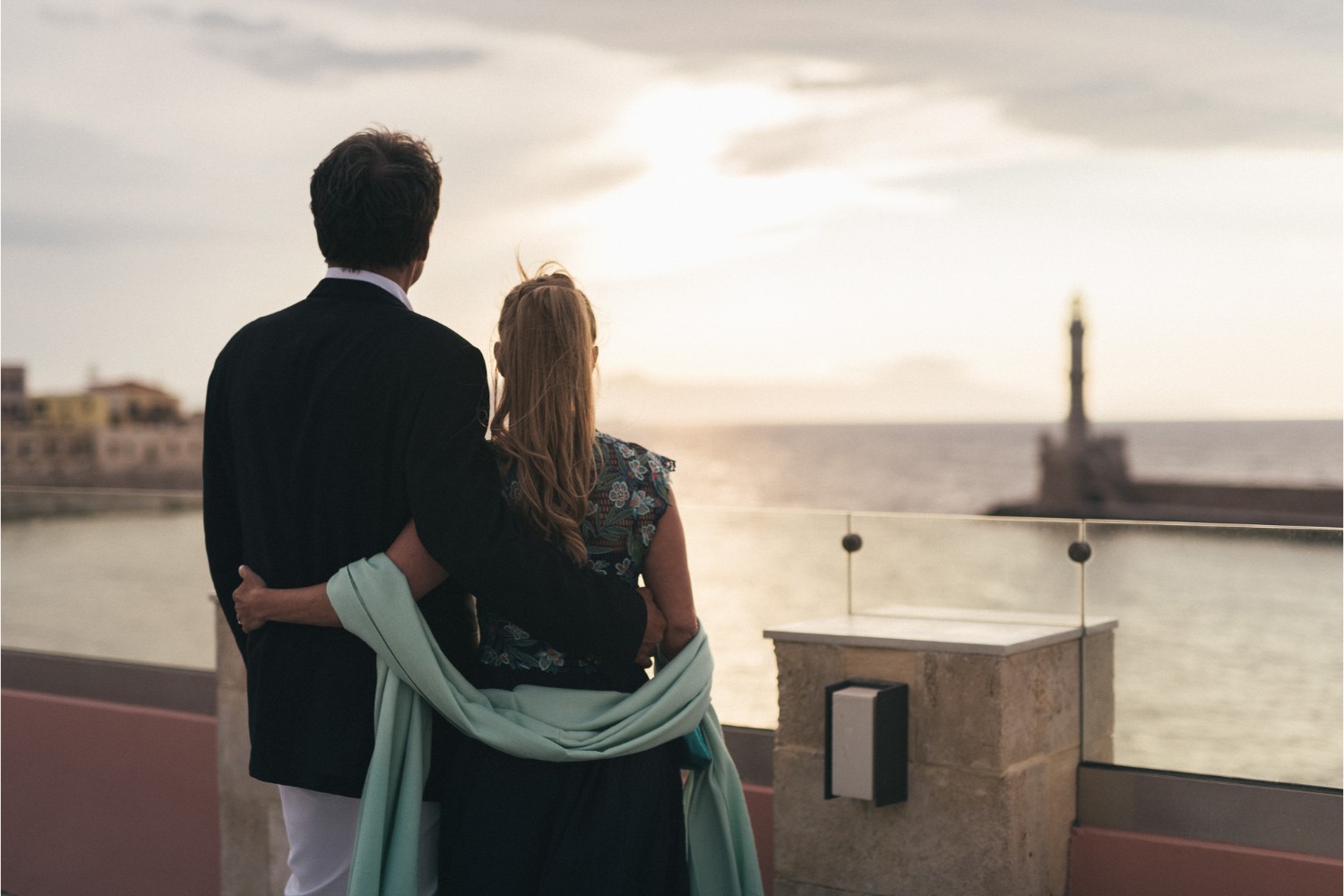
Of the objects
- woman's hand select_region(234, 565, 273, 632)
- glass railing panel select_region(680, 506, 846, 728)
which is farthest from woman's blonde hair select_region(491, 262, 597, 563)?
glass railing panel select_region(680, 506, 846, 728)

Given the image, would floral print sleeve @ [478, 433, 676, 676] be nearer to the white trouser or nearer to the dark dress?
the dark dress

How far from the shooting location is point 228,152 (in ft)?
113

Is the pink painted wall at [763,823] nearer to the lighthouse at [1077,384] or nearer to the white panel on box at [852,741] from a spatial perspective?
the white panel on box at [852,741]

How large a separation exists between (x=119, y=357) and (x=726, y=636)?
119 ft

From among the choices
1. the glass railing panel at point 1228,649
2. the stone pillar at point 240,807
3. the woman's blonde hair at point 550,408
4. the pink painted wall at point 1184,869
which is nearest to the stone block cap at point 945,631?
the glass railing panel at point 1228,649

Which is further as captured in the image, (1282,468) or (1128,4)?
(1282,468)

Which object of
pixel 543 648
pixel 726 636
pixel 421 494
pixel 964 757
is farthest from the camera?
pixel 726 636

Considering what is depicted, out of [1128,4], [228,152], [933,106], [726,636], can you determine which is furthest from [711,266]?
[726,636]

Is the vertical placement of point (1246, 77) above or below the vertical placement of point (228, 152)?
above

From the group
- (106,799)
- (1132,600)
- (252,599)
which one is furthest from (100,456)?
(1132,600)

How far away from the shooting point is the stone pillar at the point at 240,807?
346 centimetres

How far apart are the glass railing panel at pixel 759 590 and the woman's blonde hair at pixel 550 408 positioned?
1.29m

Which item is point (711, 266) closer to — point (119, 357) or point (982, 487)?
point (982, 487)

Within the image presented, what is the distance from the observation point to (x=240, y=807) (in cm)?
359
